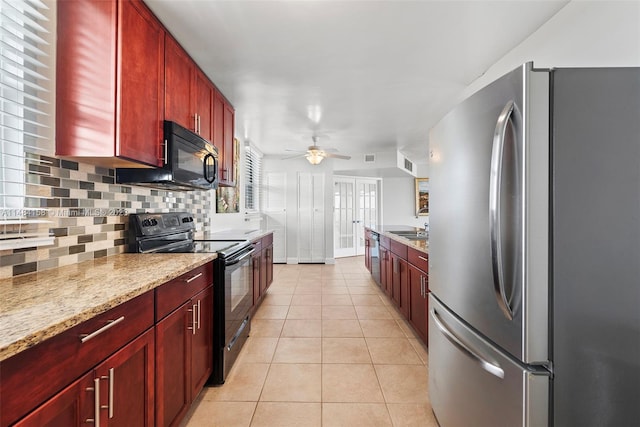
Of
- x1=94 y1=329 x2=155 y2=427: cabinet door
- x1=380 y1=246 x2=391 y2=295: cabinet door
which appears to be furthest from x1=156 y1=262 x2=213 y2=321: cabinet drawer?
x1=380 y1=246 x2=391 y2=295: cabinet door

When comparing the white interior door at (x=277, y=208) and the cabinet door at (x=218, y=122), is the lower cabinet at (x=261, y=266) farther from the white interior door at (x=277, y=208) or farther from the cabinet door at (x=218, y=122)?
the white interior door at (x=277, y=208)

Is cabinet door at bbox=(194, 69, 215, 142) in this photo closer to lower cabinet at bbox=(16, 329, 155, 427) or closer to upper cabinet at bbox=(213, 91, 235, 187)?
upper cabinet at bbox=(213, 91, 235, 187)

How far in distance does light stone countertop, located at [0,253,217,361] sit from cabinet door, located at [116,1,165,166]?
0.59 metres

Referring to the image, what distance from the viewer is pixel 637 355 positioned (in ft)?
2.86

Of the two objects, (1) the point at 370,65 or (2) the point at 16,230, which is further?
(1) the point at 370,65

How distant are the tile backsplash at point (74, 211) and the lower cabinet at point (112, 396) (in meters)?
0.67

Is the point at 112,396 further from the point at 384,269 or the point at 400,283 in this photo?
the point at 384,269

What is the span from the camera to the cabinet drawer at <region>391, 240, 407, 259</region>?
9.13ft

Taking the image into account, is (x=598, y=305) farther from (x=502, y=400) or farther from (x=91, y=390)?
(x=91, y=390)

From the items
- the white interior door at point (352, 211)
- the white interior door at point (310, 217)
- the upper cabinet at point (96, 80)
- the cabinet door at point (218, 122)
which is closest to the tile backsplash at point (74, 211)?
the upper cabinet at point (96, 80)

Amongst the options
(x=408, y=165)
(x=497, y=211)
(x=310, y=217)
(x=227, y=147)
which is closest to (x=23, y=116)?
(x=227, y=147)

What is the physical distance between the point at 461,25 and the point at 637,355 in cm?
188

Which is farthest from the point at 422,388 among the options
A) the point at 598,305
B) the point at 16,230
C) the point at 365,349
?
the point at 16,230

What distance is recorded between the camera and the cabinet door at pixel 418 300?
7.46ft
